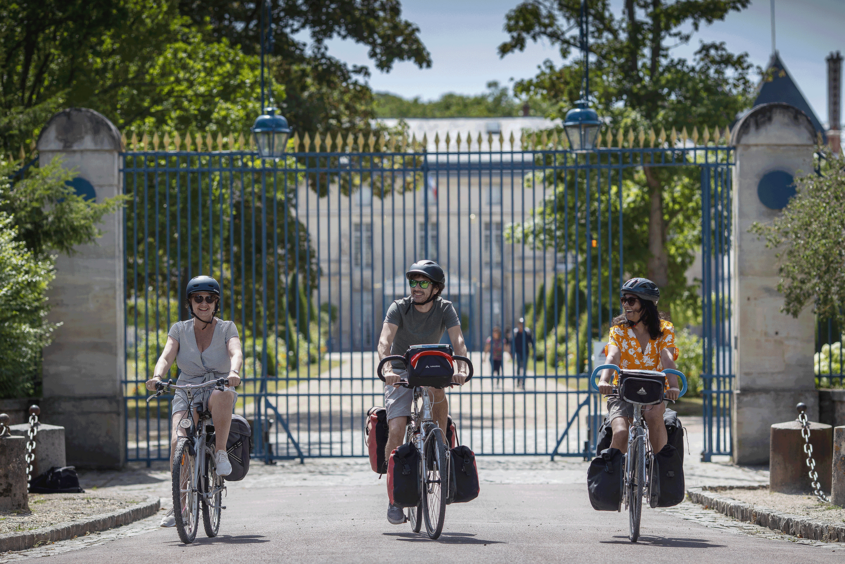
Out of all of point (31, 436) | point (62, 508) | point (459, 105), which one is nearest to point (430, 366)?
point (62, 508)

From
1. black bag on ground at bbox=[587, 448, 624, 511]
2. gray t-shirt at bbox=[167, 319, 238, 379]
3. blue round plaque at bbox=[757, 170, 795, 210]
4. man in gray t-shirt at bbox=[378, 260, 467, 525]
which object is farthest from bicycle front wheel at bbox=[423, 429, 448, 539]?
blue round plaque at bbox=[757, 170, 795, 210]

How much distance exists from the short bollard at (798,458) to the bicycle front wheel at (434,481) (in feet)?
12.2

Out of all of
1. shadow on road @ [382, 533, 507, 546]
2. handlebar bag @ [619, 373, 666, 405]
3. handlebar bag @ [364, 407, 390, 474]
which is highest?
handlebar bag @ [619, 373, 666, 405]

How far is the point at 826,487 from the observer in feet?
28.0

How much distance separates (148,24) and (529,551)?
42.6 feet

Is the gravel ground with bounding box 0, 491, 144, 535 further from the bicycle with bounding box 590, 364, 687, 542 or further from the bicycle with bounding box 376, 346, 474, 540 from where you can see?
the bicycle with bounding box 590, 364, 687, 542

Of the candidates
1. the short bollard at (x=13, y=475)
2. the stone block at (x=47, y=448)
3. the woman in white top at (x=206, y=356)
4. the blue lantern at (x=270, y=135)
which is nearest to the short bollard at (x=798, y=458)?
the woman in white top at (x=206, y=356)

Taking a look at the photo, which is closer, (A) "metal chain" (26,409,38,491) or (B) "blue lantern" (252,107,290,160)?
(A) "metal chain" (26,409,38,491)

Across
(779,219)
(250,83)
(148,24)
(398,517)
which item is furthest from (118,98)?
(398,517)

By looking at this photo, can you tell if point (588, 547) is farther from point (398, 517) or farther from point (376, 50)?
point (376, 50)

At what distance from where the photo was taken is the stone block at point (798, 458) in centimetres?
850

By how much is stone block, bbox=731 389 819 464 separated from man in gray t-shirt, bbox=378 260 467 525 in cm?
504

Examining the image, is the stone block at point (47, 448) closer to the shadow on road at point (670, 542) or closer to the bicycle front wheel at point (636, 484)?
the shadow on road at point (670, 542)

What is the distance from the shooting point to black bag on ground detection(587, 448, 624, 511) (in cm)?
628
